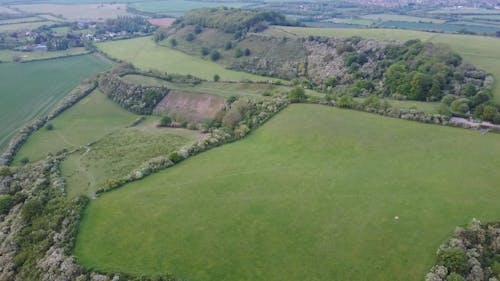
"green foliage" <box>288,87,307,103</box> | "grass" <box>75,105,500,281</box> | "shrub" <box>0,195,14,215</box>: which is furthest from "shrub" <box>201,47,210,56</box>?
"shrub" <box>0,195,14,215</box>

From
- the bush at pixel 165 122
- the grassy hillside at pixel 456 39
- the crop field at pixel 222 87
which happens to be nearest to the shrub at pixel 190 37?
the grassy hillside at pixel 456 39

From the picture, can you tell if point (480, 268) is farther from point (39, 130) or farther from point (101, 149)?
point (39, 130)

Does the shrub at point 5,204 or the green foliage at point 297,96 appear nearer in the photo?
the shrub at point 5,204

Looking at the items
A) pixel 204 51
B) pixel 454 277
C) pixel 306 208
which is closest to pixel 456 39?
pixel 204 51

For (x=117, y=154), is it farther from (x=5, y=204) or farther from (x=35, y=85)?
(x=35, y=85)

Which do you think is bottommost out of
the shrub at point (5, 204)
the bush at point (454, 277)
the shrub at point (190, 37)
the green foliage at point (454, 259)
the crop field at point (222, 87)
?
the shrub at point (5, 204)

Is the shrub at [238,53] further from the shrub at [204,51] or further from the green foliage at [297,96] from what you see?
the green foliage at [297,96]

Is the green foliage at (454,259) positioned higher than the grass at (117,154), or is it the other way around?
the green foliage at (454,259)
